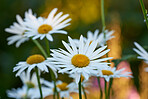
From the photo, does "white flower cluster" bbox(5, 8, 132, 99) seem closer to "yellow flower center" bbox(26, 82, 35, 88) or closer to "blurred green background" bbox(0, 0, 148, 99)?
"yellow flower center" bbox(26, 82, 35, 88)

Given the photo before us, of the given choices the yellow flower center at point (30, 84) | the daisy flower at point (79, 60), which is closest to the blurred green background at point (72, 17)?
the yellow flower center at point (30, 84)

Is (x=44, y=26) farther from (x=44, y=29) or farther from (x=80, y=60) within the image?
(x=80, y=60)

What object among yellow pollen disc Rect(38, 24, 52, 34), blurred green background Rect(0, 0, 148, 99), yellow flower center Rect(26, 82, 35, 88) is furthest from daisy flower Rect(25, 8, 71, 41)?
blurred green background Rect(0, 0, 148, 99)

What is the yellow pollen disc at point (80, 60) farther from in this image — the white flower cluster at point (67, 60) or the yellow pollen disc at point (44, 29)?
the yellow pollen disc at point (44, 29)

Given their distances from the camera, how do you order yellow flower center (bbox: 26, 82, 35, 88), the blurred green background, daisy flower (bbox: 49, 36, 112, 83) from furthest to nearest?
the blurred green background → yellow flower center (bbox: 26, 82, 35, 88) → daisy flower (bbox: 49, 36, 112, 83)

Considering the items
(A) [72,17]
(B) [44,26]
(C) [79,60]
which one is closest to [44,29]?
(B) [44,26]
